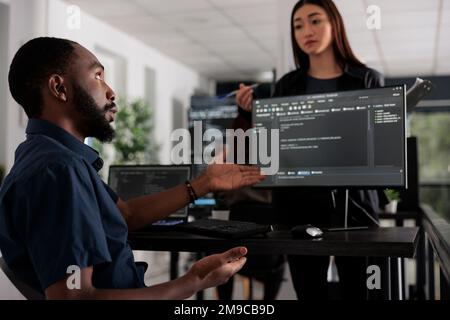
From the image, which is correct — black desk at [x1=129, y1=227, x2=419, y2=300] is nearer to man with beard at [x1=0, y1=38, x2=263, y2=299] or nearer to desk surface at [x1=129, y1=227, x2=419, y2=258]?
desk surface at [x1=129, y1=227, x2=419, y2=258]

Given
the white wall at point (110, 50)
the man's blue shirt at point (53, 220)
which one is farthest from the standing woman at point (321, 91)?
the white wall at point (110, 50)

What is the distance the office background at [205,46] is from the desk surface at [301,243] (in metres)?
2.02

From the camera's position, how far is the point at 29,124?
3.67 ft

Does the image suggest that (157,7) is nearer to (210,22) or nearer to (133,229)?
(210,22)

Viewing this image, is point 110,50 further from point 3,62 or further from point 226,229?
point 226,229

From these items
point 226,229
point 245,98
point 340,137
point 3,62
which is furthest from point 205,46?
point 226,229

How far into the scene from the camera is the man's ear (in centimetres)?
110

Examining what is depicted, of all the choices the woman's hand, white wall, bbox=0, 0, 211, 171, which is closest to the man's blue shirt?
the woman's hand

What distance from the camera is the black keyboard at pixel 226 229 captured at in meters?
1.41

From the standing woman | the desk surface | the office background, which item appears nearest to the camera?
the desk surface

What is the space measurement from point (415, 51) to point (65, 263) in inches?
301

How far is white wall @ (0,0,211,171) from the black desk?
1452 mm

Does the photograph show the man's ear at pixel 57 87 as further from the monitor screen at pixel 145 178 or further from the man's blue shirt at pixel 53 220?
the monitor screen at pixel 145 178

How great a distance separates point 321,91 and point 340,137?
0.87 ft
